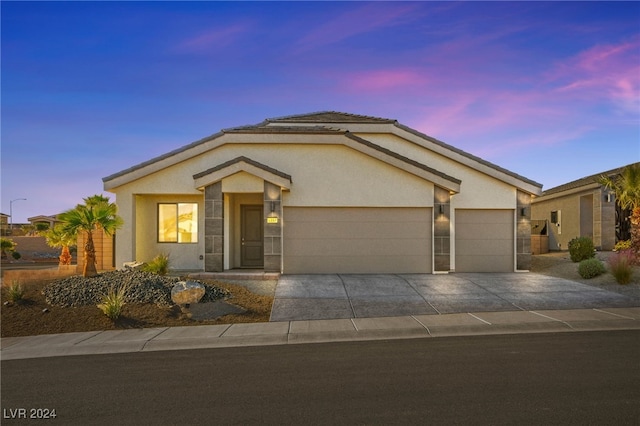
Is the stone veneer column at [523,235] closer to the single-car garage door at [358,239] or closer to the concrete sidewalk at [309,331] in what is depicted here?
the single-car garage door at [358,239]

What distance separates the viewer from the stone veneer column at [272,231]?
51.2 feet

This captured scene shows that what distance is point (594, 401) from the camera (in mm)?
5340

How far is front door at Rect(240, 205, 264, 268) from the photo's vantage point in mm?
17281

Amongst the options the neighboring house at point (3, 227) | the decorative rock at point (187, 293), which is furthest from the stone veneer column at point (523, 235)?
the neighboring house at point (3, 227)

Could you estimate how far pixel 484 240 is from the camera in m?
17.2

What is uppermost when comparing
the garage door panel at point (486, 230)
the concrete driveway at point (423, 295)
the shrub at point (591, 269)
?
the garage door panel at point (486, 230)

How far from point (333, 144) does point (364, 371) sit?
11.1 metres

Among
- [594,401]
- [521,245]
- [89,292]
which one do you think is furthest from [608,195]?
[89,292]

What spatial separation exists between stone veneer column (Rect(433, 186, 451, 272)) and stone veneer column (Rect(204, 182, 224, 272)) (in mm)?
7919

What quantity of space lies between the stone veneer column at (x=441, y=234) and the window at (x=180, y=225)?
9302mm

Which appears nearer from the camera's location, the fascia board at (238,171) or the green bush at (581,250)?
the fascia board at (238,171)

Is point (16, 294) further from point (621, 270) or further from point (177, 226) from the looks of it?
point (621, 270)

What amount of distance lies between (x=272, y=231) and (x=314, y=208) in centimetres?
188

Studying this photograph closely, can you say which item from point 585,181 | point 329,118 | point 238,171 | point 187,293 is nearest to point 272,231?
point 238,171
